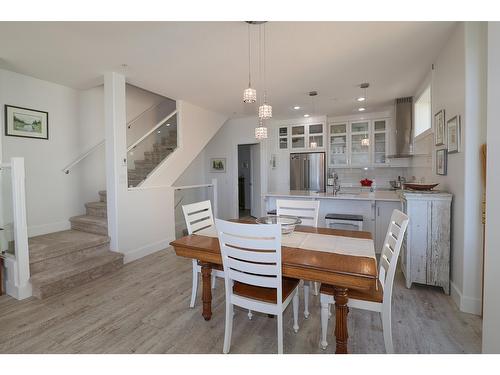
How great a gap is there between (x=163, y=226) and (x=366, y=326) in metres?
3.35

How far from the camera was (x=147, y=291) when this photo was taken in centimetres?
273

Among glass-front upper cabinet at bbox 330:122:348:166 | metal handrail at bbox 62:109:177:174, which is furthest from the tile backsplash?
metal handrail at bbox 62:109:177:174

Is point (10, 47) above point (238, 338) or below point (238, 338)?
above

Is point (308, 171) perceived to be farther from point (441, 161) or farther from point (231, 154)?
point (441, 161)

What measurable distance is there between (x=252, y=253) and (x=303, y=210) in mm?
1264

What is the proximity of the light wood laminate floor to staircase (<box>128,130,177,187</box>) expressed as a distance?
167 centimetres

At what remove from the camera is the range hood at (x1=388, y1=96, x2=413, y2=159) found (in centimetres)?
468

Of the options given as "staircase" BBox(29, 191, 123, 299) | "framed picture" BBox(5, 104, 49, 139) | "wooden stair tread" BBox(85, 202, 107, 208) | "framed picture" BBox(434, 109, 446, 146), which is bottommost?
"staircase" BBox(29, 191, 123, 299)

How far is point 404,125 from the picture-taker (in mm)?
4738

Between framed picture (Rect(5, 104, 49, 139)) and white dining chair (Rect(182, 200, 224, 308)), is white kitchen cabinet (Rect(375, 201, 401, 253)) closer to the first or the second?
white dining chair (Rect(182, 200, 224, 308))

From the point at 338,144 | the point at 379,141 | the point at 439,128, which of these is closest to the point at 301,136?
the point at 338,144
